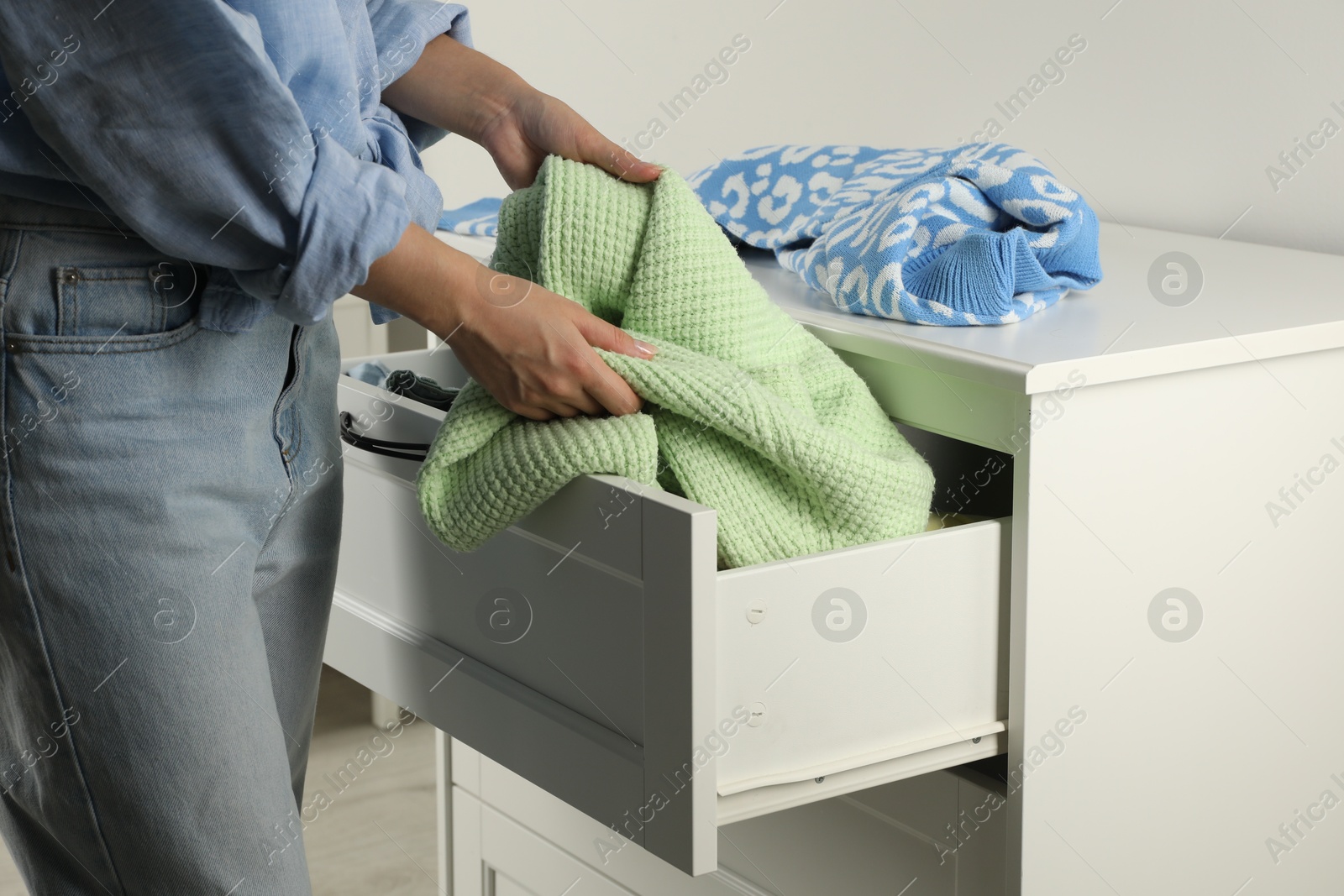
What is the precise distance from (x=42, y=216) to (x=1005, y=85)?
99 cm

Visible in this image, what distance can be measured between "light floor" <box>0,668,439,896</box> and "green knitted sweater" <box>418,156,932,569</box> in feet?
3.26

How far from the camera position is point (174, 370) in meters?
0.60

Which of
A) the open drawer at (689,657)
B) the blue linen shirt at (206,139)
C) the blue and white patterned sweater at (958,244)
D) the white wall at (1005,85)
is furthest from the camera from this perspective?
the white wall at (1005,85)

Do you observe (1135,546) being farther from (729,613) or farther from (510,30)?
(510,30)

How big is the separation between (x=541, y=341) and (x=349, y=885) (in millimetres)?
1131

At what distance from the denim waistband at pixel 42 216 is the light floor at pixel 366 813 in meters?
1.15

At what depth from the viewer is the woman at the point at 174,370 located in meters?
0.55

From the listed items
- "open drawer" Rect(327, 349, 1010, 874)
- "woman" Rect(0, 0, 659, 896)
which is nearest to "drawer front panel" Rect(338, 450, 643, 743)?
"open drawer" Rect(327, 349, 1010, 874)

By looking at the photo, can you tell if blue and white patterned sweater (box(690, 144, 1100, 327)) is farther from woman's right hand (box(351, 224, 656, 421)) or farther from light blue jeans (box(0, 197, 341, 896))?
light blue jeans (box(0, 197, 341, 896))

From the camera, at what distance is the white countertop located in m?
0.73

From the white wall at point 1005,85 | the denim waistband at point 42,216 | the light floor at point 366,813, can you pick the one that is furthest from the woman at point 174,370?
the light floor at point 366,813

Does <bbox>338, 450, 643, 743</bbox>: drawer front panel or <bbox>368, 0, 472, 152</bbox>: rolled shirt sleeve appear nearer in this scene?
<bbox>338, 450, 643, 743</bbox>: drawer front panel

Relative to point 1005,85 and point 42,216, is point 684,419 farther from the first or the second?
point 1005,85

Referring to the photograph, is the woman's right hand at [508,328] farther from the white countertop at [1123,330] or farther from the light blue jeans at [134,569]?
the white countertop at [1123,330]
